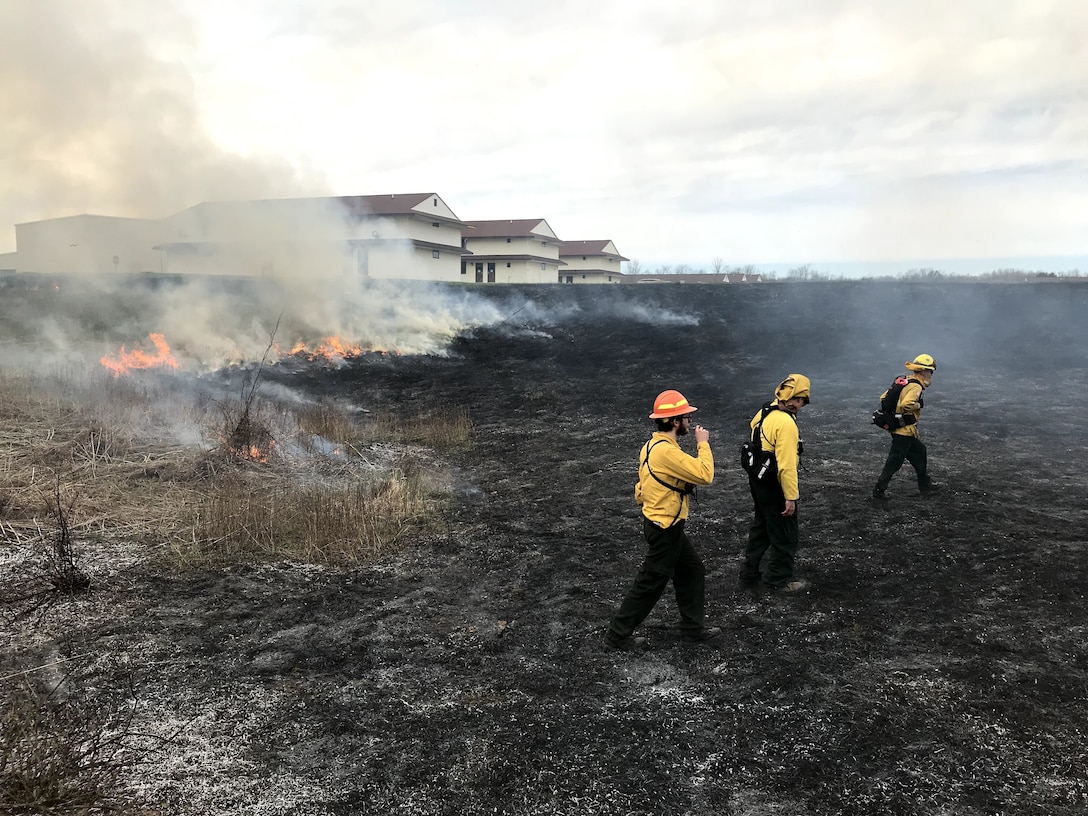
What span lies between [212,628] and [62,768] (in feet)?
6.56

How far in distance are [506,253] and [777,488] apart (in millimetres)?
43207

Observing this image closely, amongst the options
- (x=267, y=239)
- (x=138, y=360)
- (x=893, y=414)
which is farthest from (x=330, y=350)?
(x=893, y=414)

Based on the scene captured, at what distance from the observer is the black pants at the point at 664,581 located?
14.4 ft

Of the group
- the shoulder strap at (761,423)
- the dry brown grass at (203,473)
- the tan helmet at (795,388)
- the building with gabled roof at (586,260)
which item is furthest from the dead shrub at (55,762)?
the building with gabled roof at (586,260)

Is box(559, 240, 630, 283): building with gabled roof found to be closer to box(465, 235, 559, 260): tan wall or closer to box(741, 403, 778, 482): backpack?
box(465, 235, 559, 260): tan wall

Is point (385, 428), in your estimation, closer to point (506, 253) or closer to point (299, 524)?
point (299, 524)

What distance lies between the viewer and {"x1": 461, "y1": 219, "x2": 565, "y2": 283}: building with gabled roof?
4603cm

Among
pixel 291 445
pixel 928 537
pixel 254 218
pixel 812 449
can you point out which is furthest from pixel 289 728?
pixel 254 218

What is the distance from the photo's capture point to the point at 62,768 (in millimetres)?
3002

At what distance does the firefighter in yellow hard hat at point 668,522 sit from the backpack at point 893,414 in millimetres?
4005

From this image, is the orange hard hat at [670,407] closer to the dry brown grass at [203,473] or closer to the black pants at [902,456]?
the dry brown grass at [203,473]

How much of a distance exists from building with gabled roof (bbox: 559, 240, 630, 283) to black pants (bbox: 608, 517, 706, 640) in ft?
174

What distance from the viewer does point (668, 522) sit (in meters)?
4.32

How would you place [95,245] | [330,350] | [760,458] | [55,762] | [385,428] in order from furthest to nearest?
[95,245] → [330,350] → [385,428] → [760,458] → [55,762]
